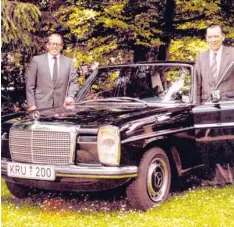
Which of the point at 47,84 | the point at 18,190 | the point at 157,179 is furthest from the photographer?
the point at 47,84

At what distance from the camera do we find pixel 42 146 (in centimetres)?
509

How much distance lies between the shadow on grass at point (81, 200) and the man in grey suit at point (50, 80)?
136 centimetres

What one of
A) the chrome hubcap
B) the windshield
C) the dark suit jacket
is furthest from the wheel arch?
the dark suit jacket

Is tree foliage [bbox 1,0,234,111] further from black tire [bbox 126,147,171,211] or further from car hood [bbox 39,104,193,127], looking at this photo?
black tire [bbox 126,147,171,211]

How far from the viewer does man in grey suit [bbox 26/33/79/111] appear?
22.2 feet

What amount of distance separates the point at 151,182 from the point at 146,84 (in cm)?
137

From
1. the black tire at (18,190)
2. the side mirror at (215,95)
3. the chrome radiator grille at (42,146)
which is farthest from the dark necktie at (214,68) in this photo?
the black tire at (18,190)

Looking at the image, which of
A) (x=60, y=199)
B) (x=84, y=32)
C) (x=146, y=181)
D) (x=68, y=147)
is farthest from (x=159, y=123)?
(x=84, y=32)

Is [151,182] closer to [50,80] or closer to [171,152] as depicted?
[171,152]

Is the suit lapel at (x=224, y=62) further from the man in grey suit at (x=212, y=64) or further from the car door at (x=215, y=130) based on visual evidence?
the car door at (x=215, y=130)

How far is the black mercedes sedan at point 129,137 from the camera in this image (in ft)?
16.0

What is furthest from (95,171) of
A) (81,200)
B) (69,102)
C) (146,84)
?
(69,102)

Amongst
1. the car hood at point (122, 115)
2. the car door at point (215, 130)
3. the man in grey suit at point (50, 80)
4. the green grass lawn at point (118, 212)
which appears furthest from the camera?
the man in grey suit at point (50, 80)

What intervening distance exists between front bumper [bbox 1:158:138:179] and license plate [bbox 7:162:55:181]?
8 cm
